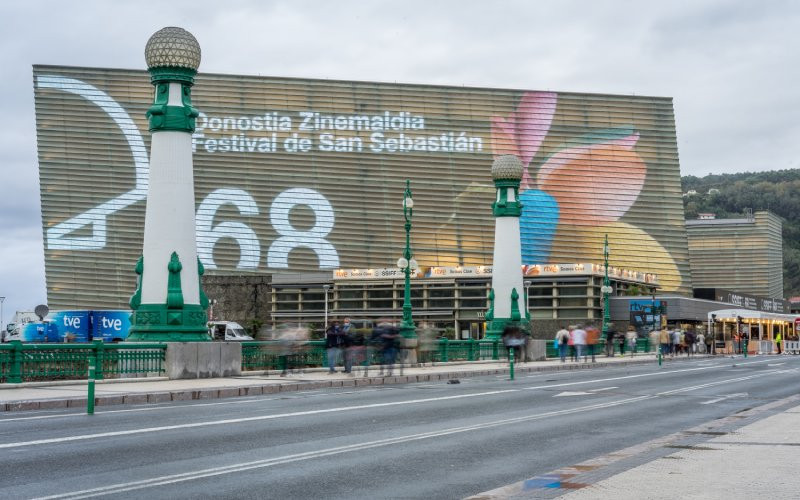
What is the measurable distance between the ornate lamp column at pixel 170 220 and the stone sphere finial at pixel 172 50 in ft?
0.10

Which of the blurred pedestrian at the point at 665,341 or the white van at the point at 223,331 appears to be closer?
the white van at the point at 223,331

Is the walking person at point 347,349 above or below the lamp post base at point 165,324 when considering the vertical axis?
below

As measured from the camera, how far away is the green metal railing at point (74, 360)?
24.5 metres

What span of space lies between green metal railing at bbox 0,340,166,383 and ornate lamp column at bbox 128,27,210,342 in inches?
78.2

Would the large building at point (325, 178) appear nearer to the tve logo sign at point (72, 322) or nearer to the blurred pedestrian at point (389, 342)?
the tve logo sign at point (72, 322)

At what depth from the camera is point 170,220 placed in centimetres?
3092

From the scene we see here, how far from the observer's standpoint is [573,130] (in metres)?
122

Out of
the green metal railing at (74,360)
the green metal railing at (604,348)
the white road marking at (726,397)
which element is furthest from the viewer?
the green metal railing at (604,348)

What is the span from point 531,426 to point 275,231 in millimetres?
99509

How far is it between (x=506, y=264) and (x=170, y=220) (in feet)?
83.4

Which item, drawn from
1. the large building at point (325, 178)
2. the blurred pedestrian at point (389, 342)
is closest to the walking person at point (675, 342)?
the blurred pedestrian at point (389, 342)

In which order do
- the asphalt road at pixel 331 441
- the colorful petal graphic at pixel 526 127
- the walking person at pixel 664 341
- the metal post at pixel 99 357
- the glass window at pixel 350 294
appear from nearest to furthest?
the asphalt road at pixel 331 441 → the metal post at pixel 99 357 → the walking person at pixel 664 341 → the glass window at pixel 350 294 → the colorful petal graphic at pixel 526 127

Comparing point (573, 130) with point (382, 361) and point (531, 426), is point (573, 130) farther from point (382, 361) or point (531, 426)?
point (531, 426)

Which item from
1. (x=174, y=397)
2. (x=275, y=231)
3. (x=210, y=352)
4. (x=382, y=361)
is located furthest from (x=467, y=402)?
(x=275, y=231)
